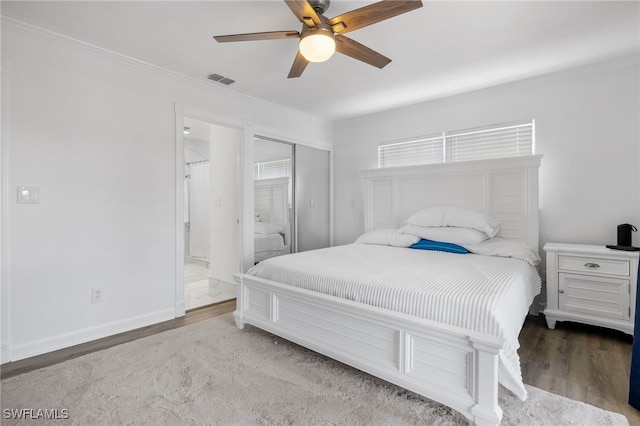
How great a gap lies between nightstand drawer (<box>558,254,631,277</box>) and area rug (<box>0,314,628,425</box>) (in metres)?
1.37

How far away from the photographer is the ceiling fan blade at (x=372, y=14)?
1.70m

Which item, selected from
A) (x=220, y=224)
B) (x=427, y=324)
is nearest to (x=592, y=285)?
(x=427, y=324)

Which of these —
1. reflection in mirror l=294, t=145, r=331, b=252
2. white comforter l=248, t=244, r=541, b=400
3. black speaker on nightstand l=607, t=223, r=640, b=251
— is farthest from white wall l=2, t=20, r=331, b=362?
black speaker on nightstand l=607, t=223, r=640, b=251

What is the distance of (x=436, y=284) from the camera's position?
1921 mm

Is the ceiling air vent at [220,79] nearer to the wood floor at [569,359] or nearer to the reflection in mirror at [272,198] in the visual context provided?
the reflection in mirror at [272,198]

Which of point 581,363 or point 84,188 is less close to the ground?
point 84,188

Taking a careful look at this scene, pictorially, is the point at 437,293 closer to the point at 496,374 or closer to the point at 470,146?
the point at 496,374

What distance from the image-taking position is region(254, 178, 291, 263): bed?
4012mm

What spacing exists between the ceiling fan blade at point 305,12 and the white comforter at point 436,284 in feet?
5.22

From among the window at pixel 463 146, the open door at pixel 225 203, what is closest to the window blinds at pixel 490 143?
the window at pixel 463 146

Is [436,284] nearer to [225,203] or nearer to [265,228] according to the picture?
[265,228]

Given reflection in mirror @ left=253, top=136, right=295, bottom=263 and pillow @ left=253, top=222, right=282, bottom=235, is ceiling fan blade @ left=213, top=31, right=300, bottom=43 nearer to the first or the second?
reflection in mirror @ left=253, top=136, right=295, bottom=263

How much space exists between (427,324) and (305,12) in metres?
1.80

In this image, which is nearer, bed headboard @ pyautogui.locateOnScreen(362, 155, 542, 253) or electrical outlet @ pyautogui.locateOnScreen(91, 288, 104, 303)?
electrical outlet @ pyautogui.locateOnScreen(91, 288, 104, 303)
